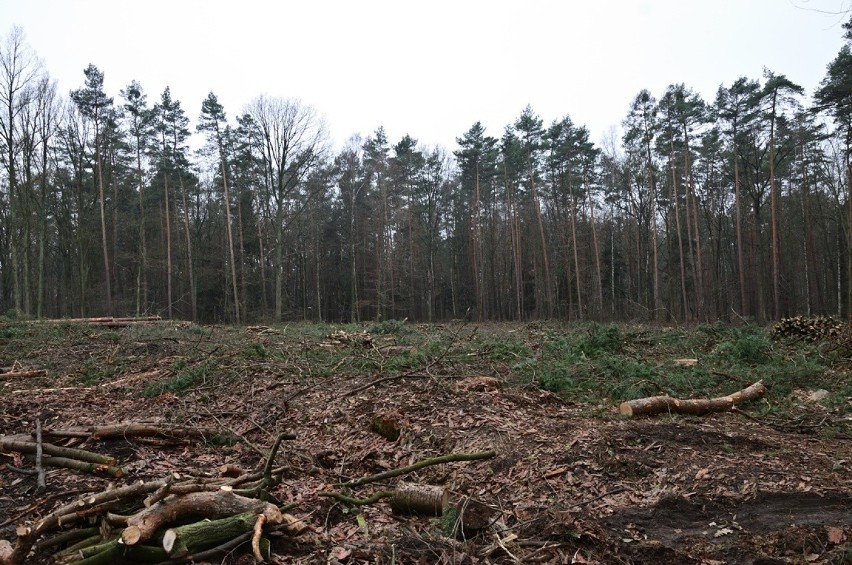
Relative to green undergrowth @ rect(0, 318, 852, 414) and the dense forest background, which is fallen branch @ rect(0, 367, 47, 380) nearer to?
green undergrowth @ rect(0, 318, 852, 414)

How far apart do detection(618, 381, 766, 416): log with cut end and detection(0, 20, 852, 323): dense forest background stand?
18686mm

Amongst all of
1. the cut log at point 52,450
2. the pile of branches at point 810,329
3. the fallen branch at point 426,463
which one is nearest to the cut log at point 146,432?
the cut log at point 52,450

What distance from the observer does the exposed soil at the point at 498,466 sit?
3787mm

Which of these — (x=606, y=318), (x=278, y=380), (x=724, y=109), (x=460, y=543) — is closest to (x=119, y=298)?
(x=278, y=380)

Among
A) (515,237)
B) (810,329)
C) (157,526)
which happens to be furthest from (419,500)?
(515,237)

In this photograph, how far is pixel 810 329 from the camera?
13172 mm

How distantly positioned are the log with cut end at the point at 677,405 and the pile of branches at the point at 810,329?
6.63m

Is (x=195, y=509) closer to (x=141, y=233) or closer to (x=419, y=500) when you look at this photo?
(x=419, y=500)

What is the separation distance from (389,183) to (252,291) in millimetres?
13737

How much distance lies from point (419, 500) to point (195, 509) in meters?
1.89

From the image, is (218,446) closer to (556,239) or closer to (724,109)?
(724,109)

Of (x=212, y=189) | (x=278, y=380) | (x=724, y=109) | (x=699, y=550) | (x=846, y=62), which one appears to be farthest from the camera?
(x=212, y=189)

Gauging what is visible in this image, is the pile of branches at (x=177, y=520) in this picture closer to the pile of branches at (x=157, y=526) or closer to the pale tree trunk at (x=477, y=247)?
the pile of branches at (x=157, y=526)

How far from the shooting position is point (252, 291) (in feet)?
123
